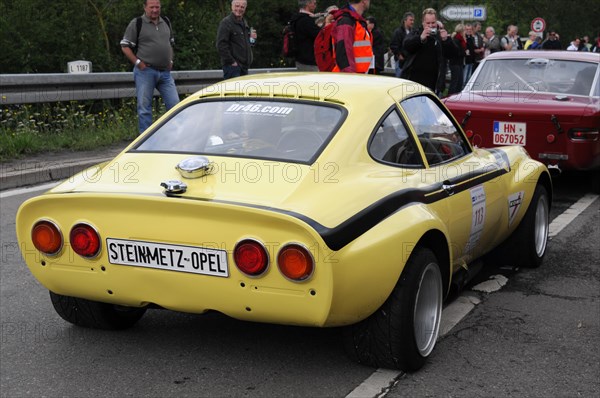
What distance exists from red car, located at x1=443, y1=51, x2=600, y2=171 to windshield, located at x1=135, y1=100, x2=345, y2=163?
473 cm

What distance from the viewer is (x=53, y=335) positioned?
4832mm

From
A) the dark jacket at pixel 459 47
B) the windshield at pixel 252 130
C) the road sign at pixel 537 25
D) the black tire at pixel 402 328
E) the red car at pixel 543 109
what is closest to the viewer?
the black tire at pixel 402 328

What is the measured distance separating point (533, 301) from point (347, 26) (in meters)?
4.75

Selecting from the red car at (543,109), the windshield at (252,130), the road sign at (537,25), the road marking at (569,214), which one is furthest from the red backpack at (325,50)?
the road sign at (537,25)

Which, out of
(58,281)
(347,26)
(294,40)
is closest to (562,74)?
(347,26)

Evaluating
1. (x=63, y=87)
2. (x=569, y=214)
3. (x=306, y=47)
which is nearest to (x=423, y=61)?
(x=306, y=47)

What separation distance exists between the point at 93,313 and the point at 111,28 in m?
16.5

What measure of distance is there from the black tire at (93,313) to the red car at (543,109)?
17.0ft

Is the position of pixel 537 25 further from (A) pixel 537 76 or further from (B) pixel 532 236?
(B) pixel 532 236

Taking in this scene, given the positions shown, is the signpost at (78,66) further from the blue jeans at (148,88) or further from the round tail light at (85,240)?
the round tail light at (85,240)

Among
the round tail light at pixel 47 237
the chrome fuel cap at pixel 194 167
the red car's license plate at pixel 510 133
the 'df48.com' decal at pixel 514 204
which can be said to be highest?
the chrome fuel cap at pixel 194 167

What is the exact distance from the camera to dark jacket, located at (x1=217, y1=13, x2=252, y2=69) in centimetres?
1271

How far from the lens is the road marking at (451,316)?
4.04 metres

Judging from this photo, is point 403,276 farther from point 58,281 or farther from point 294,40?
point 294,40
